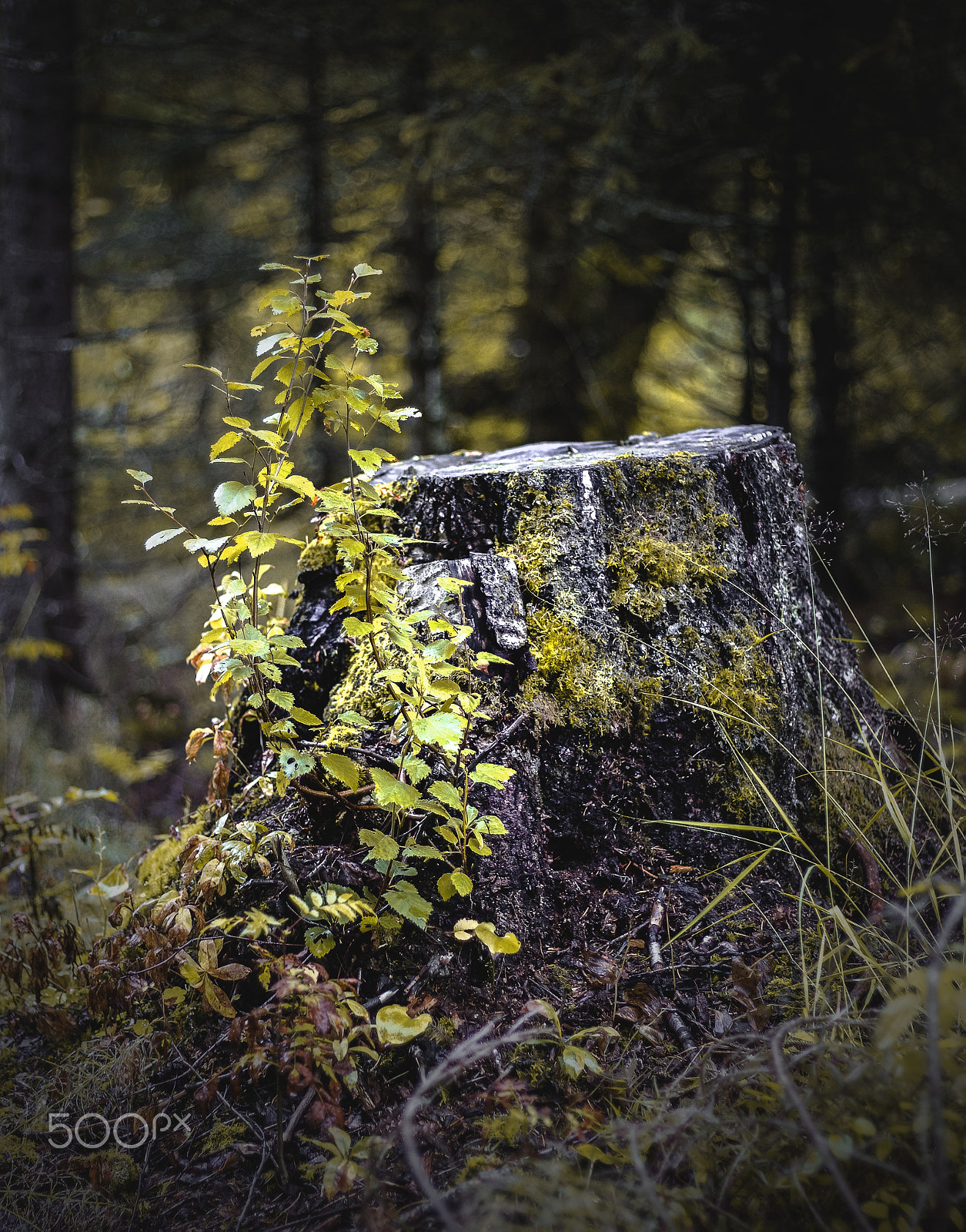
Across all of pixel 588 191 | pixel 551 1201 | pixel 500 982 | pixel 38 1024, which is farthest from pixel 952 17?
pixel 38 1024

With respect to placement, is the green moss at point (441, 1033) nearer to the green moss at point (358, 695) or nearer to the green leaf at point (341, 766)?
the green leaf at point (341, 766)

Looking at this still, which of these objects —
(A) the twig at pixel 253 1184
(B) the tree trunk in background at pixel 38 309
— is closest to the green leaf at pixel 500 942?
(A) the twig at pixel 253 1184

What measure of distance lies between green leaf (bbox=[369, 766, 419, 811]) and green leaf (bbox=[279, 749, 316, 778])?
0.15m

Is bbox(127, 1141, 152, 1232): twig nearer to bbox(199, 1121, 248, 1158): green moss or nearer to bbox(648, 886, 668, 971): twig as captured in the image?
bbox(199, 1121, 248, 1158): green moss

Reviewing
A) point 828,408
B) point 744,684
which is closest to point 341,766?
point 744,684

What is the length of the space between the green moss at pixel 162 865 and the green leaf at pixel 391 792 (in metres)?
0.78

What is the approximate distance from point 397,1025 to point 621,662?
1.03 metres

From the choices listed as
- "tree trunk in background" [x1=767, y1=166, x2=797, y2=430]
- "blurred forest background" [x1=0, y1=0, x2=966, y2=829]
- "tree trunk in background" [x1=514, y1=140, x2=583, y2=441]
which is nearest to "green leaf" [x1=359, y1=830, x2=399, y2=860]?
"blurred forest background" [x1=0, y1=0, x2=966, y2=829]

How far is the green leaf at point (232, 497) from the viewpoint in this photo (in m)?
1.34

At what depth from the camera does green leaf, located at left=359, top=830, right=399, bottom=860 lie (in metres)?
1.38

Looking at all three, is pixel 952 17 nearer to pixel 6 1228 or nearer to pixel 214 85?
pixel 6 1228

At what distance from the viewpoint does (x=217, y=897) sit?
1.63m

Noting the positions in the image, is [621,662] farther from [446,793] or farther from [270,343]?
[270,343]

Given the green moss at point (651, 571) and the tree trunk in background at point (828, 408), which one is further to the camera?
the tree trunk in background at point (828, 408)
